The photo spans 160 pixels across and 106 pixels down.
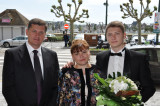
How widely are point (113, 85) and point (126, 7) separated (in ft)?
130

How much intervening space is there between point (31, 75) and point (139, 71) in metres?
1.42

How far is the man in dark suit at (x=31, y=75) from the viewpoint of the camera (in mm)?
2662

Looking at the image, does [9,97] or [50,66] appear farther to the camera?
[50,66]

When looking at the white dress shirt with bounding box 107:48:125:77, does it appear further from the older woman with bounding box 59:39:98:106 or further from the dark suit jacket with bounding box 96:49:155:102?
the older woman with bounding box 59:39:98:106

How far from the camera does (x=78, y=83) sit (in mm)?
2752

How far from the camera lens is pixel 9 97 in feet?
8.64

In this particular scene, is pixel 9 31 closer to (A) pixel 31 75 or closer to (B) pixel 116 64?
(A) pixel 31 75

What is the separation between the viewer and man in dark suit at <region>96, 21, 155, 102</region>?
269 cm

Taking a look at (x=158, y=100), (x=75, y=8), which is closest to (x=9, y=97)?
(x=158, y=100)

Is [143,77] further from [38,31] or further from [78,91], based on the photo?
[38,31]

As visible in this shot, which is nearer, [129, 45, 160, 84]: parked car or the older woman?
the older woman

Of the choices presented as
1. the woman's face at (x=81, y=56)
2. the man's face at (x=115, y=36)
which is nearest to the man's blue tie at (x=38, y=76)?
the woman's face at (x=81, y=56)

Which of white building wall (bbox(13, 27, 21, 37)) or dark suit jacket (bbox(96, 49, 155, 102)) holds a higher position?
white building wall (bbox(13, 27, 21, 37))

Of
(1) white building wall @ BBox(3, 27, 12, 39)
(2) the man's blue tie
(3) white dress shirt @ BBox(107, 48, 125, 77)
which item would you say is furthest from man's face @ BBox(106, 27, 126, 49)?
(1) white building wall @ BBox(3, 27, 12, 39)
